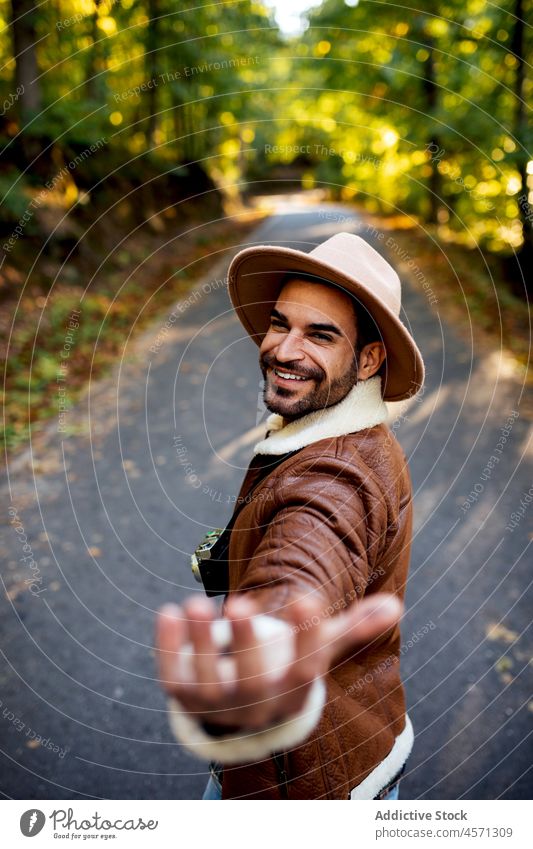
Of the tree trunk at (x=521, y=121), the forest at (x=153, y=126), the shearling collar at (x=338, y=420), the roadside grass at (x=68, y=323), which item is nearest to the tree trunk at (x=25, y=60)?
the forest at (x=153, y=126)

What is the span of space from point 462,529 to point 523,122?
19.5 feet

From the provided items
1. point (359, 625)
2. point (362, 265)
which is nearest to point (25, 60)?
point (362, 265)

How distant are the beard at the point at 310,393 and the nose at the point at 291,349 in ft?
0.08

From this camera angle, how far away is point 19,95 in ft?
28.8

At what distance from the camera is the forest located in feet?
25.0

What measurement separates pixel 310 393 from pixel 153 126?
14.5 m

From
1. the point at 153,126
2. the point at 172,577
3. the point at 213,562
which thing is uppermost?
the point at 153,126

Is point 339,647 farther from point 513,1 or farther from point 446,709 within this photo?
point 513,1

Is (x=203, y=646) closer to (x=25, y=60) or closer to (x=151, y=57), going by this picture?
(x=25, y=60)

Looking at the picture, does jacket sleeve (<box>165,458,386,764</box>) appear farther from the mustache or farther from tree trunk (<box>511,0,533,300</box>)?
tree trunk (<box>511,0,533,300</box>)

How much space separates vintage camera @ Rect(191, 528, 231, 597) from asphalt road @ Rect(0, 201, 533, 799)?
5.04ft

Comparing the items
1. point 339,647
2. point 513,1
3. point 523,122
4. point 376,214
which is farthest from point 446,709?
point 376,214

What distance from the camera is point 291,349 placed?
4.82 ft

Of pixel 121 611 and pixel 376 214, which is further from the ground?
pixel 376 214
